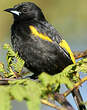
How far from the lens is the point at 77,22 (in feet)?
16.2

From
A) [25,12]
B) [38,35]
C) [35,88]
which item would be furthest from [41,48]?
[35,88]

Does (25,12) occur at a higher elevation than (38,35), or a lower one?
higher

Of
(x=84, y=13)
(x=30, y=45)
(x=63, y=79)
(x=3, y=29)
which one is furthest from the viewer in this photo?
(x=3, y=29)

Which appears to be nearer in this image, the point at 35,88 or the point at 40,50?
the point at 35,88

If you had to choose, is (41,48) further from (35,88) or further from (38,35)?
(35,88)

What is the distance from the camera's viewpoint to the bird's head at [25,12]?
3766mm

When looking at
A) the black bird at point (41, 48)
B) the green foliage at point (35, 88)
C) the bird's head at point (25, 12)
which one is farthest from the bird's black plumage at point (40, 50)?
the green foliage at point (35, 88)

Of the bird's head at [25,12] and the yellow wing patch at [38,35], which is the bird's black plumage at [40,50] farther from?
the bird's head at [25,12]

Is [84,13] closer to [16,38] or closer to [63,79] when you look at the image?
[16,38]

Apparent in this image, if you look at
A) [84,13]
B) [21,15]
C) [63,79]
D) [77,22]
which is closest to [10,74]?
[63,79]

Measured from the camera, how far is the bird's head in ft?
12.4

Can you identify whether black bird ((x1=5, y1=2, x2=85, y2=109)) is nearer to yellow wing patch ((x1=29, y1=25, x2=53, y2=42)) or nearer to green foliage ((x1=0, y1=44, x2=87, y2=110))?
yellow wing patch ((x1=29, y1=25, x2=53, y2=42))

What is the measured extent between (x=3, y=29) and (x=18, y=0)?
23.3 inches

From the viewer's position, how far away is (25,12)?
3859mm
